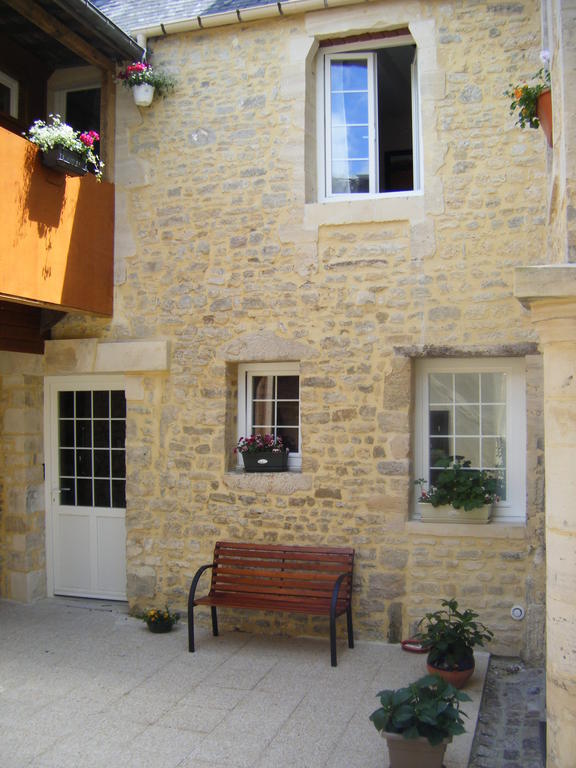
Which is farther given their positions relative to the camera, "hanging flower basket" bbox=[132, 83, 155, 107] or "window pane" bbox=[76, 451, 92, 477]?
"window pane" bbox=[76, 451, 92, 477]

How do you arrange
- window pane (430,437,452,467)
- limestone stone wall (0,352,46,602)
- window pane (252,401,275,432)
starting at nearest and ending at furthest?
window pane (430,437,452,467) → window pane (252,401,275,432) → limestone stone wall (0,352,46,602)

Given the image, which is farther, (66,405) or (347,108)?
(66,405)

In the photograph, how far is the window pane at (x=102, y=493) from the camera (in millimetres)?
6816

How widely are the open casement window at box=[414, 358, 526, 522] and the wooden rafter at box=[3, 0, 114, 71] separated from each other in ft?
12.2

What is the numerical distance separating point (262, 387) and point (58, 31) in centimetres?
325

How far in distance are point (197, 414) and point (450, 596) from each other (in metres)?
2.48

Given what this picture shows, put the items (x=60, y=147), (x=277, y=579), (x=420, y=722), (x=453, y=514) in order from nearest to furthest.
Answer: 1. (x=420, y=722)
2. (x=60, y=147)
3. (x=453, y=514)
4. (x=277, y=579)

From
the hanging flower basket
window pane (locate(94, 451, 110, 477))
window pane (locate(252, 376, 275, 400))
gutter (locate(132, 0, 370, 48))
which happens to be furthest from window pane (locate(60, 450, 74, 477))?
gutter (locate(132, 0, 370, 48))

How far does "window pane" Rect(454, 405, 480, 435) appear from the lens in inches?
227

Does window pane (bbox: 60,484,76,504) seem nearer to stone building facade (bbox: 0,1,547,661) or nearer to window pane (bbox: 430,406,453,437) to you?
stone building facade (bbox: 0,1,547,661)

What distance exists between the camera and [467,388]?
5.79m

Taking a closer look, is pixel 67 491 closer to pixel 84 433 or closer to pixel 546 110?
pixel 84 433

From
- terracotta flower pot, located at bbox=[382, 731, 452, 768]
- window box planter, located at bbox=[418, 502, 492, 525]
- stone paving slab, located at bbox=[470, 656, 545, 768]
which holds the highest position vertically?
window box planter, located at bbox=[418, 502, 492, 525]

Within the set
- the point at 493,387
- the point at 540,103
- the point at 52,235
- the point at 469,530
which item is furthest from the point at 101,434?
the point at 540,103
